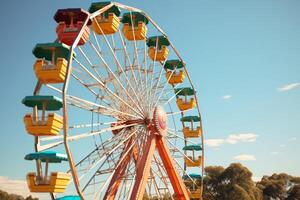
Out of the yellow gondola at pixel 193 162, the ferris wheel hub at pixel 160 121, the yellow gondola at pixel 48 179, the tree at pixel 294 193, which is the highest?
the ferris wheel hub at pixel 160 121

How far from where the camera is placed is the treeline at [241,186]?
4447 cm

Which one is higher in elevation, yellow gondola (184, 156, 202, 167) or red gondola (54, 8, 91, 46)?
red gondola (54, 8, 91, 46)

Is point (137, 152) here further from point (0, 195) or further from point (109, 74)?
point (0, 195)

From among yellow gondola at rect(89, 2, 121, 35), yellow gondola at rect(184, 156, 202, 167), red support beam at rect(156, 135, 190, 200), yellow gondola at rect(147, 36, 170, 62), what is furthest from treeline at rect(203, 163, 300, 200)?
yellow gondola at rect(89, 2, 121, 35)

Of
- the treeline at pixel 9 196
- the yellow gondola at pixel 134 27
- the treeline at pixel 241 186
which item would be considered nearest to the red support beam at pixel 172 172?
the yellow gondola at pixel 134 27

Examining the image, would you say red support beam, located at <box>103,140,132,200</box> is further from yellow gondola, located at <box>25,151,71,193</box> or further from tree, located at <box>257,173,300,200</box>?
tree, located at <box>257,173,300,200</box>

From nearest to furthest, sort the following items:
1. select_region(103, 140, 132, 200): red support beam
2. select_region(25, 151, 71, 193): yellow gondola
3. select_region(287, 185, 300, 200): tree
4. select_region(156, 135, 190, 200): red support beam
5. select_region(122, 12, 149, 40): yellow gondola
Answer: select_region(25, 151, 71, 193): yellow gondola → select_region(103, 140, 132, 200): red support beam → select_region(156, 135, 190, 200): red support beam → select_region(122, 12, 149, 40): yellow gondola → select_region(287, 185, 300, 200): tree

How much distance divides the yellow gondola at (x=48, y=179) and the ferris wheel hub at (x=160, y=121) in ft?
23.0

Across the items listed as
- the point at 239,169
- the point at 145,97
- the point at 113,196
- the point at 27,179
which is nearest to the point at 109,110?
the point at 145,97

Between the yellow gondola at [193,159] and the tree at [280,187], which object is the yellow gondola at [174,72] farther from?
the tree at [280,187]

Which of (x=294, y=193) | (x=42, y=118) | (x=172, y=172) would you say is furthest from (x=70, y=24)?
(x=294, y=193)

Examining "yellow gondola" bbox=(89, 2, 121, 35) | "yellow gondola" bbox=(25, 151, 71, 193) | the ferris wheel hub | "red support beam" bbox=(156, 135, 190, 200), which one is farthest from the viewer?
"red support beam" bbox=(156, 135, 190, 200)

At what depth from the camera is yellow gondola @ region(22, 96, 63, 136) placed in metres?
13.1

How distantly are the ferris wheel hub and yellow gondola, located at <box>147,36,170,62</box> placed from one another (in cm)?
453
